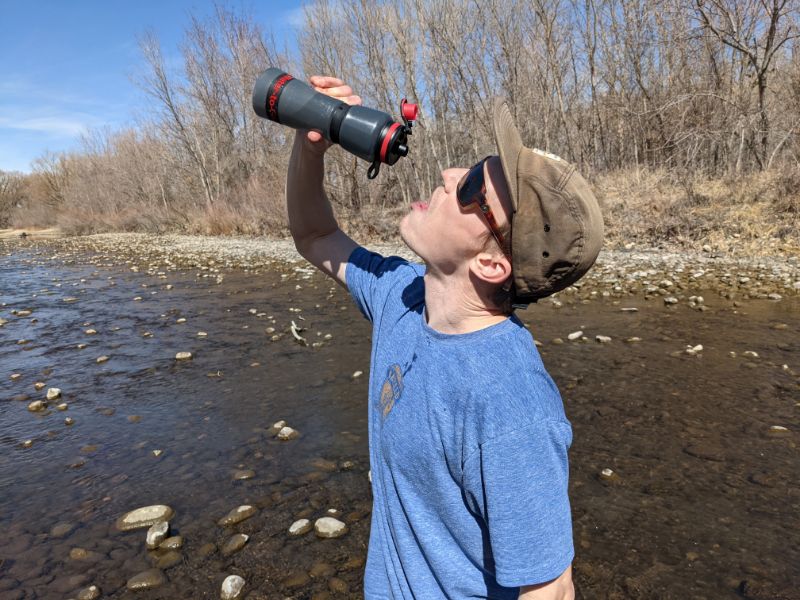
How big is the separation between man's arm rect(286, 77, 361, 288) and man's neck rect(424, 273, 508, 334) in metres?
0.65

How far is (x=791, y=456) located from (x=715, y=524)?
1031mm

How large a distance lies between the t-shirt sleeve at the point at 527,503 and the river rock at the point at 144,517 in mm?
2651

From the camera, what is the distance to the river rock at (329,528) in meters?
2.88

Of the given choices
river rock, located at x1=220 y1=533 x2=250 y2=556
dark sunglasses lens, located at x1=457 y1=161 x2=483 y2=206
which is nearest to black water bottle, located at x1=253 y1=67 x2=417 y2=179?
dark sunglasses lens, located at x1=457 y1=161 x2=483 y2=206

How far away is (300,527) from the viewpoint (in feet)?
9.62

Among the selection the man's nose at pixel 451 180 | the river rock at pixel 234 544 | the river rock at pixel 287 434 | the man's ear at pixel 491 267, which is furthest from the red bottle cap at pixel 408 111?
the river rock at pixel 287 434

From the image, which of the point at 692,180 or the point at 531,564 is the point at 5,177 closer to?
the point at 692,180

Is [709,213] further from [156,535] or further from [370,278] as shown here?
[156,535]

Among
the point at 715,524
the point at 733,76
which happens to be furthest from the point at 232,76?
the point at 715,524

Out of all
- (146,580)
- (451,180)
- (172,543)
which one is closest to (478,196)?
(451,180)

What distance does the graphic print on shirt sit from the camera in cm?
134

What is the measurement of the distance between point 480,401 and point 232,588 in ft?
6.66

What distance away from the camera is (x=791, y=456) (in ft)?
11.2

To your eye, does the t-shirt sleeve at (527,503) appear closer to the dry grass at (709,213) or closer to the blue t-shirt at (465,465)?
the blue t-shirt at (465,465)
